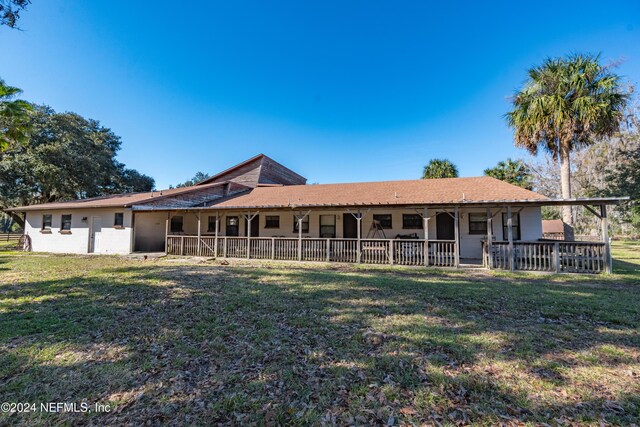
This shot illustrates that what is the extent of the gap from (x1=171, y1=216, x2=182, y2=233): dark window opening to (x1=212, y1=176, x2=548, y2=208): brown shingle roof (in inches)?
152

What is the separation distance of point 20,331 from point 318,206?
9718mm

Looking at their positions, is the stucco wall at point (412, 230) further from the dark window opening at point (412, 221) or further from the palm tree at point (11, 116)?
the palm tree at point (11, 116)

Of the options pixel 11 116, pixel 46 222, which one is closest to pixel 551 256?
pixel 11 116

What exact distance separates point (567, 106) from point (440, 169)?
40.3ft

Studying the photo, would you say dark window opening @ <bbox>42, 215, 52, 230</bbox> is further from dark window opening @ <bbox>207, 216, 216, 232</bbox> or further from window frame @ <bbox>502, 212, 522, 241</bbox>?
window frame @ <bbox>502, 212, 522, 241</bbox>

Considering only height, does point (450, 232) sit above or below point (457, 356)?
above

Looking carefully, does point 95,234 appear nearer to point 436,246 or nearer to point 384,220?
point 384,220

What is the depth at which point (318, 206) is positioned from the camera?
41.7 ft

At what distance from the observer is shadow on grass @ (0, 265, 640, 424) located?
278cm

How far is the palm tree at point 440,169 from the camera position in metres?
26.4

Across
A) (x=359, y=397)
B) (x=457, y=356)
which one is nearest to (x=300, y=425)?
(x=359, y=397)

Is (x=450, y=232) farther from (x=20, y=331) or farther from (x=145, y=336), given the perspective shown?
(x=20, y=331)

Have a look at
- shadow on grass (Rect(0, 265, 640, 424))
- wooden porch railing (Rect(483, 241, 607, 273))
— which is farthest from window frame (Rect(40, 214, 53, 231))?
wooden porch railing (Rect(483, 241, 607, 273))

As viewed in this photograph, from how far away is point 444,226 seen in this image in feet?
45.6
